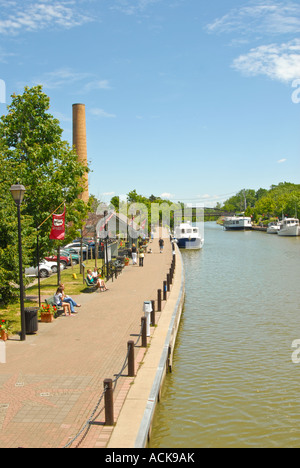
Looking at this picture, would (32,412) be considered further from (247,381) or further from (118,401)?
(247,381)

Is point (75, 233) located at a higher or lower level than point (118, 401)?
higher

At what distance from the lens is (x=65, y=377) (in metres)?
10.3

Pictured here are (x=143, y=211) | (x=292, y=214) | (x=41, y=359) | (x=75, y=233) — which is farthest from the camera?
(x=292, y=214)

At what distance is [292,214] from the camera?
115875 mm

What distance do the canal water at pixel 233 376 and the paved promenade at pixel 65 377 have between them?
150cm

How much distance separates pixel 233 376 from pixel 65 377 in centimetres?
494

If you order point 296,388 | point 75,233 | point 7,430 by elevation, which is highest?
point 75,233

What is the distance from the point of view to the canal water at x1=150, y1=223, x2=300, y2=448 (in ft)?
30.6

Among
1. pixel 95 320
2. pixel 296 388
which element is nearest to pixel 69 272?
pixel 95 320

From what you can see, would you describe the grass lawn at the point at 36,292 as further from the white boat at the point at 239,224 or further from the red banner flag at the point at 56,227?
the white boat at the point at 239,224

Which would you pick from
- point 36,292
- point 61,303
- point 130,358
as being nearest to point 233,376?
point 130,358

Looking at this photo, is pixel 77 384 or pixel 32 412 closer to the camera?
pixel 32 412

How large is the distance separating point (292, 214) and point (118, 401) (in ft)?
373

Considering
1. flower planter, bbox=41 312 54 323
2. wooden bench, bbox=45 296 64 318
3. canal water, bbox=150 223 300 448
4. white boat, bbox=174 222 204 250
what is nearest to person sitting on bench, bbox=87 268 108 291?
canal water, bbox=150 223 300 448
